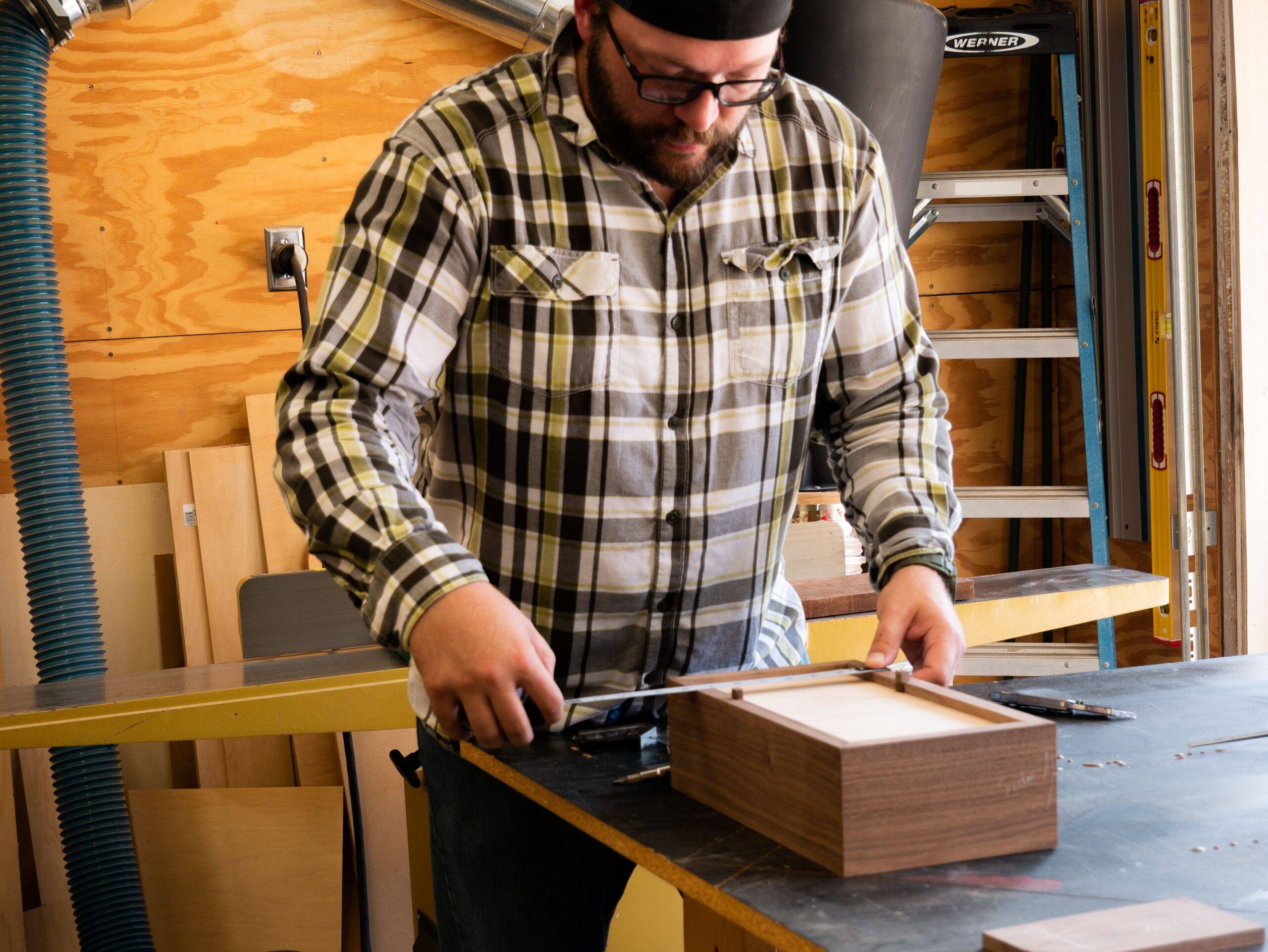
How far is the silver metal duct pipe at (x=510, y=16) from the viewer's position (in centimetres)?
242

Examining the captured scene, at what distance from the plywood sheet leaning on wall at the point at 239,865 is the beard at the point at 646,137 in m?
1.65

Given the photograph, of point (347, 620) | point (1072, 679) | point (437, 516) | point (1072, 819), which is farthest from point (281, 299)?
point (1072, 819)

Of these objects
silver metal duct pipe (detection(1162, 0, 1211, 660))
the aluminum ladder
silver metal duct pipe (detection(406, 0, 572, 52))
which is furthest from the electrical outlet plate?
silver metal duct pipe (detection(1162, 0, 1211, 660))

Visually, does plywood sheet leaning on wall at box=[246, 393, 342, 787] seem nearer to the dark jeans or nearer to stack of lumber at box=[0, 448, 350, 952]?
stack of lumber at box=[0, 448, 350, 952]

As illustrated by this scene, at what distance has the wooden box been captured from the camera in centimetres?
75

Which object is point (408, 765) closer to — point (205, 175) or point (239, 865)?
point (239, 865)

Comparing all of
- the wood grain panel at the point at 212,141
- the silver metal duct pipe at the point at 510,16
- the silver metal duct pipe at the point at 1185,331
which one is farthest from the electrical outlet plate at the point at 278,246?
the silver metal duct pipe at the point at 1185,331

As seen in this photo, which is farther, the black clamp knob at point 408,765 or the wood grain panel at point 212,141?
the wood grain panel at point 212,141

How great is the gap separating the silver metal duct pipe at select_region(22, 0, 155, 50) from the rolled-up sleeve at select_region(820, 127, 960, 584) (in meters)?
1.67

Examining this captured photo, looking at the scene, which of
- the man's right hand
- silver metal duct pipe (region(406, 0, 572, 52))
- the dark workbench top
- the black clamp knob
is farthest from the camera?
silver metal duct pipe (region(406, 0, 572, 52))

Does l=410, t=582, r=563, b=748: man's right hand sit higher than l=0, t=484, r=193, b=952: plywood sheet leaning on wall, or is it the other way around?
l=410, t=582, r=563, b=748: man's right hand

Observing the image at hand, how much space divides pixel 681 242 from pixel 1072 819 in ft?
2.01

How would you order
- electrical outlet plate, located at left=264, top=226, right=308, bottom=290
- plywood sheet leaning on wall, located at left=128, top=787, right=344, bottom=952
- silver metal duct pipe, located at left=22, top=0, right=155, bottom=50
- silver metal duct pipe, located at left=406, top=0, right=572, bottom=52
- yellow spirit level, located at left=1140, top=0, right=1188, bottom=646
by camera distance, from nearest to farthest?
silver metal duct pipe, located at left=22, top=0, right=155, bottom=50
plywood sheet leaning on wall, located at left=128, top=787, right=344, bottom=952
silver metal duct pipe, located at left=406, top=0, right=572, bottom=52
electrical outlet plate, located at left=264, top=226, right=308, bottom=290
yellow spirit level, located at left=1140, top=0, right=1188, bottom=646

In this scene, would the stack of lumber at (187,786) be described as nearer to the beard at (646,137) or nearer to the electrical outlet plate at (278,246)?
the electrical outlet plate at (278,246)
